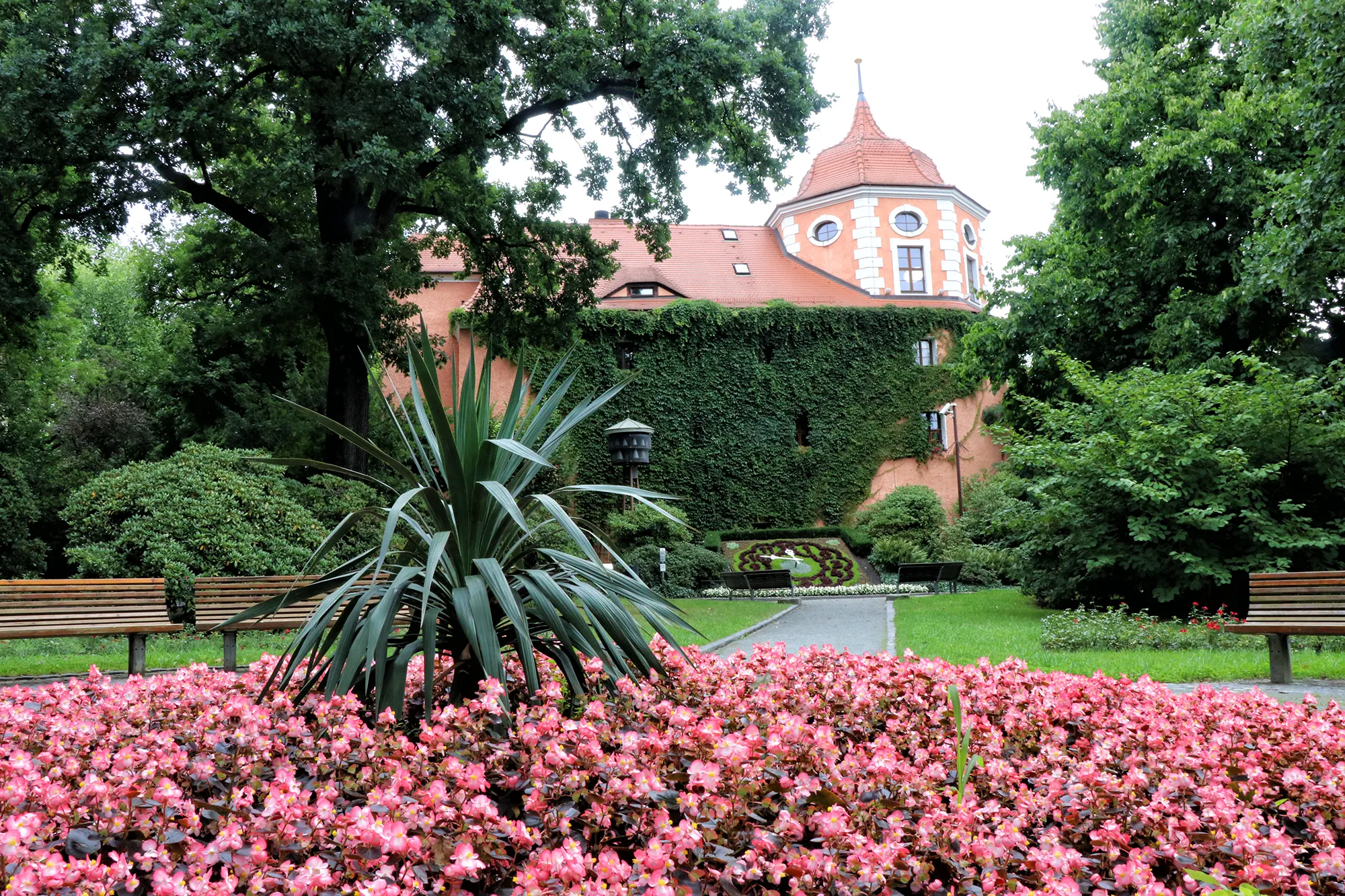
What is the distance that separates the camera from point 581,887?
Answer: 1.70 metres

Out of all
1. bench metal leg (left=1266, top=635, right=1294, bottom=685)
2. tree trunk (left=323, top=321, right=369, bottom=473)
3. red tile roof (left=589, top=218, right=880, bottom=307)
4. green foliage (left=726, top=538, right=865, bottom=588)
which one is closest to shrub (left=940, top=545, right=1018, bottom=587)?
green foliage (left=726, top=538, right=865, bottom=588)

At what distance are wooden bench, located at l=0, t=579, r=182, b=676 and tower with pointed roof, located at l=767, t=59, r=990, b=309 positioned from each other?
82.6 ft

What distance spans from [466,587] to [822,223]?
1181 inches

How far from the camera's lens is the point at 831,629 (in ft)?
37.1

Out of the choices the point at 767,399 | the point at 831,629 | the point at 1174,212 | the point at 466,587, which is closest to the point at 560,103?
the point at 831,629

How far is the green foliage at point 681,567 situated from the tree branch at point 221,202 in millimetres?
8963

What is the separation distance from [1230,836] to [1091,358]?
15.4m

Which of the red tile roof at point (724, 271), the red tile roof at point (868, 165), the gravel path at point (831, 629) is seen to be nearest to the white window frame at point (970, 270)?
the red tile roof at point (868, 165)

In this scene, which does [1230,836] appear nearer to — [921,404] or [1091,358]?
[1091,358]

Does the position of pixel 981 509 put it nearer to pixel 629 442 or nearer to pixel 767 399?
pixel 767 399

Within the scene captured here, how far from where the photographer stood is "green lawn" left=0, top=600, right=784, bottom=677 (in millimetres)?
7977

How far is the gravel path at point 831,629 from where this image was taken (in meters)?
9.17

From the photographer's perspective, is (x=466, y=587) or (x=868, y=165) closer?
(x=466, y=587)

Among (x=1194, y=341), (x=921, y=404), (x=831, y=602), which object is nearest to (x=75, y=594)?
(x=831, y=602)
